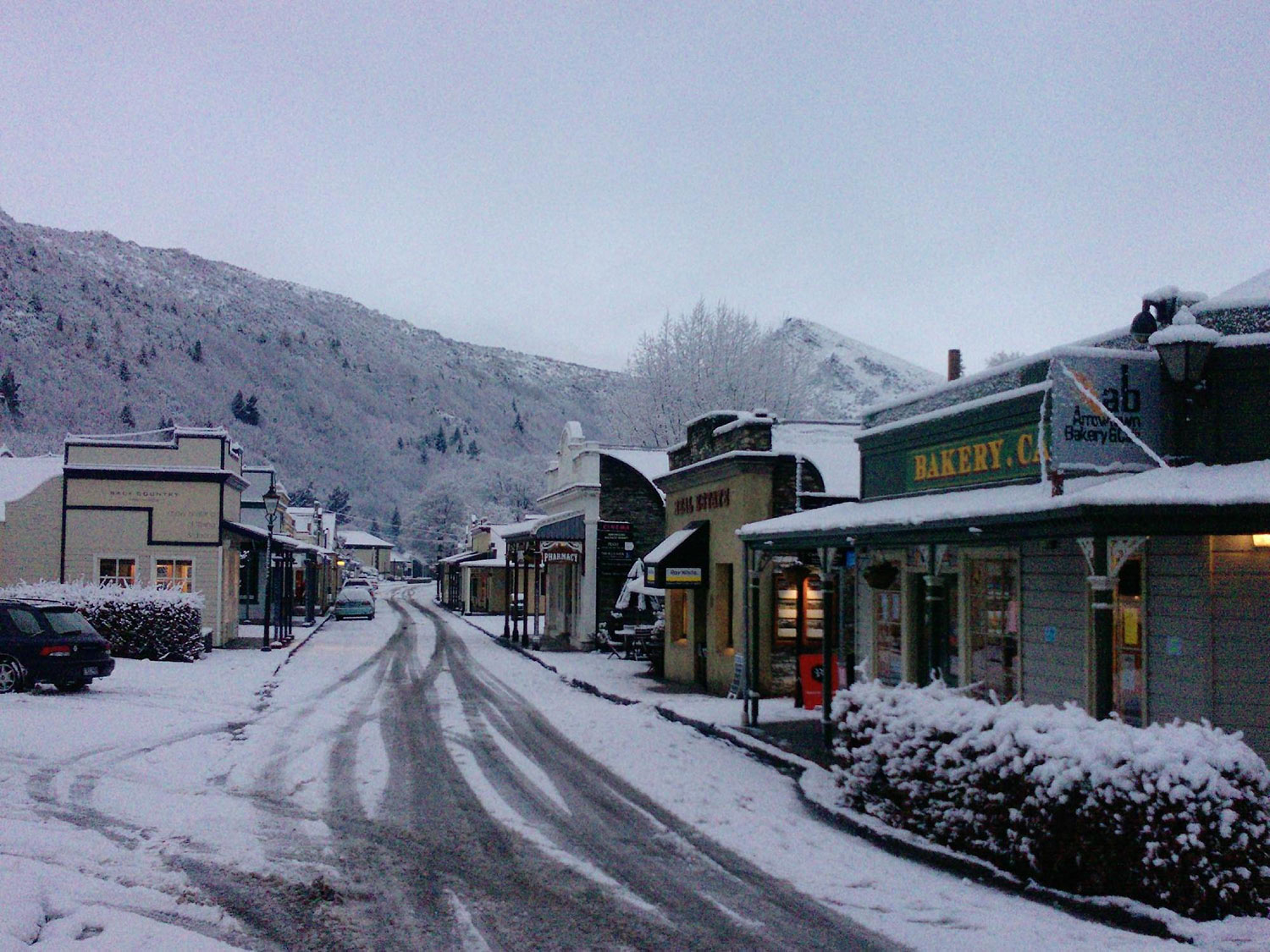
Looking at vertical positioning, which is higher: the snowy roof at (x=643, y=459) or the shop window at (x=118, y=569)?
the snowy roof at (x=643, y=459)

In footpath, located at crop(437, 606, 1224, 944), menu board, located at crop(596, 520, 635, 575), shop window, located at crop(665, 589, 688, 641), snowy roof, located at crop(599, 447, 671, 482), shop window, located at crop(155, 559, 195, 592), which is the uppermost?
snowy roof, located at crop(599, 447, 671, 482)

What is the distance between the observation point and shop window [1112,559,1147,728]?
10594mm

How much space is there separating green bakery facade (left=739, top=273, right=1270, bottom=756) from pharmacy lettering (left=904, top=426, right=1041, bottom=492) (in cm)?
3

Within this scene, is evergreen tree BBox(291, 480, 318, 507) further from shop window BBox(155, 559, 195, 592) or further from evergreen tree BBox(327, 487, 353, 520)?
shop window BBox(155, 559, 195, 592)

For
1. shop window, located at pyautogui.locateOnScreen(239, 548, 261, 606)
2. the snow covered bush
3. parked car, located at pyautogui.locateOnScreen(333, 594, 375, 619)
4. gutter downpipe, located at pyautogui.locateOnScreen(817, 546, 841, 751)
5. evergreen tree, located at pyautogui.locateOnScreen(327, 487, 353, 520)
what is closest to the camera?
the snow covered bush

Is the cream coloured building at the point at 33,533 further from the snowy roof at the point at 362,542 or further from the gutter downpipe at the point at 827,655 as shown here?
the snowy roof at the point at 362,542

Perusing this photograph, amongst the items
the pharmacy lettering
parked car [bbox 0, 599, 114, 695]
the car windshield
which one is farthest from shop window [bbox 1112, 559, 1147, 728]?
the car windshield

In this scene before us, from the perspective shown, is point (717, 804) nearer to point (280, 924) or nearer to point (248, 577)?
point (280, 924)

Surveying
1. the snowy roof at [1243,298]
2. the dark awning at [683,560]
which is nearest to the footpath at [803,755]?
the dark awning at [683,560]

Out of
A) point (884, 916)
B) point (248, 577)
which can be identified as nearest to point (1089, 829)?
point (884, 916)

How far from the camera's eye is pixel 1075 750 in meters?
8.09

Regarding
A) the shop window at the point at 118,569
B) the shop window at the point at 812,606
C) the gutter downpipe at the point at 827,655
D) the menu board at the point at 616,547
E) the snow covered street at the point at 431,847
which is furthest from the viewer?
the menu board at the point at 616,547

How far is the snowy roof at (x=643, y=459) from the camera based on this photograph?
106 feet

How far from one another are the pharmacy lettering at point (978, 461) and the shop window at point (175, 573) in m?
22.1
